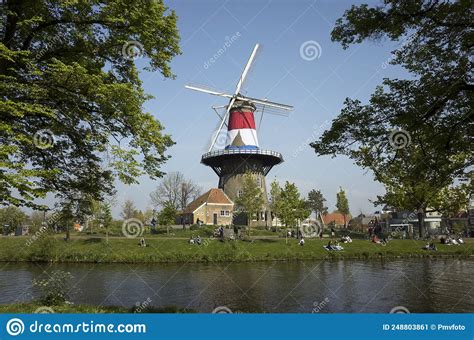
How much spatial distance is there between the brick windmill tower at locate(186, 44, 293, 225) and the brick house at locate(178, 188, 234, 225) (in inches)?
53.8

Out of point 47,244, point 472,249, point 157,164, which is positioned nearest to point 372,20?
point 157,164

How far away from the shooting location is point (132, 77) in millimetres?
12961

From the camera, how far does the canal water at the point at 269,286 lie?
15.3 meters

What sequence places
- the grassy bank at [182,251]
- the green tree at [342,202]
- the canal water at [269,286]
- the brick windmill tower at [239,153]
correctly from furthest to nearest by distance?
the green tree at [342,202] < the brick windmill tower at [239,153] < the grassy bank at [182,251] < the canal water at [269,286]

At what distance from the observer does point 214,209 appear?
5859 cm

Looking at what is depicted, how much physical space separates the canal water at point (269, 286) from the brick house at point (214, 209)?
2952cm

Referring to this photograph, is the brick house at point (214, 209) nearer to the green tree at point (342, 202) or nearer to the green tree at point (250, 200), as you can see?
the green tree at point (250, 200)

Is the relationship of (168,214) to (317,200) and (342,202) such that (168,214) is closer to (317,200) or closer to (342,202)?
A: (342,202)

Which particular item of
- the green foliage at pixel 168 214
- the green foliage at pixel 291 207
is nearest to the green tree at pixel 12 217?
the green foliage at pixel 168 214

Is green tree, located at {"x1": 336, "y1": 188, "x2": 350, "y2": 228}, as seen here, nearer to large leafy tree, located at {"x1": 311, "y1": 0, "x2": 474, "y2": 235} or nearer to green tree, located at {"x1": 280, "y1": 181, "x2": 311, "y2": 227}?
green tree, located at {"x1": 280, "y1": 181, "x2": 311, "y2": 227}

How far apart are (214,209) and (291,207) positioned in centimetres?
1857

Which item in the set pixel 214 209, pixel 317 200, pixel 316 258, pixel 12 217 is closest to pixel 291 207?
pixel 316 258

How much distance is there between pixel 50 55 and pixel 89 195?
470 cm

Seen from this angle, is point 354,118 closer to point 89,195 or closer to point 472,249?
point 89,195
